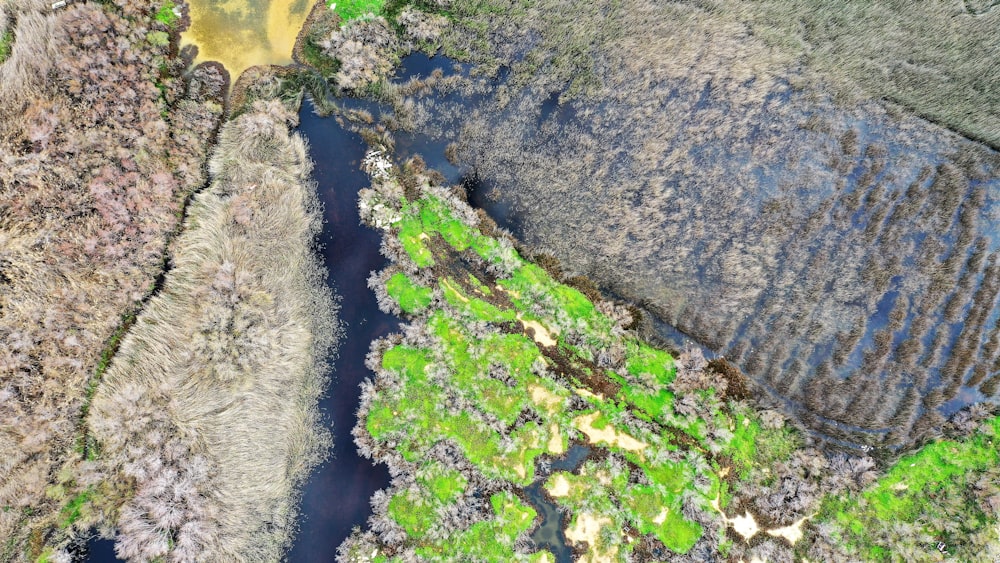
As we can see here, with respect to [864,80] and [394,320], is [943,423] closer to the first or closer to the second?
[864,80]

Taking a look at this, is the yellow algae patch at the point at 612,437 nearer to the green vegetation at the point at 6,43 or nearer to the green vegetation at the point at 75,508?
the green vegetation at the point at 75,508

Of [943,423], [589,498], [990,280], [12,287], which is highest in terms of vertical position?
[990,280]

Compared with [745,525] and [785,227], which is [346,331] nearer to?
[745,525]

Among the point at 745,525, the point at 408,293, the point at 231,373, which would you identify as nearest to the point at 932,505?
the point at 745,525

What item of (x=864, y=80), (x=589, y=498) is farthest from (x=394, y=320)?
(x=864, y=80)

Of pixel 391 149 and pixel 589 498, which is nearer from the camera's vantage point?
pixel 589 498

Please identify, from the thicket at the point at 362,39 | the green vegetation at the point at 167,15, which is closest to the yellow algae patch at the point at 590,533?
the thicket at the point at 362,39
